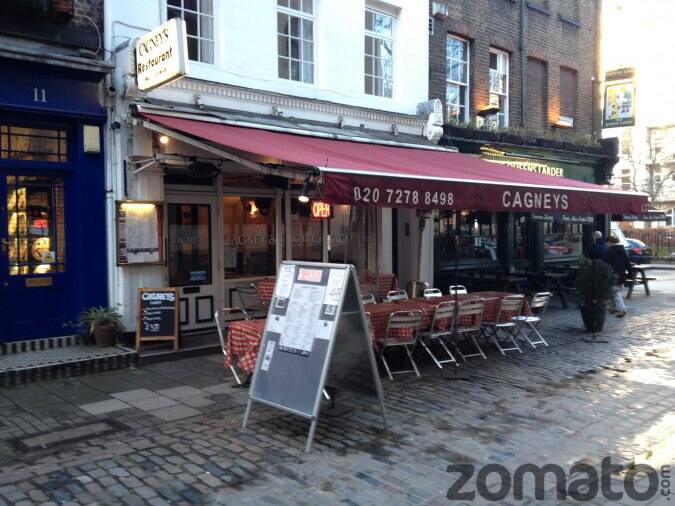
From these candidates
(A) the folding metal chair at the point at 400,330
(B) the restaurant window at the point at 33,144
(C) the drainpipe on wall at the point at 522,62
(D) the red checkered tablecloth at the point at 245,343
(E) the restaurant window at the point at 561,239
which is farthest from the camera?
(E) the restaurant window at the point at 561,239

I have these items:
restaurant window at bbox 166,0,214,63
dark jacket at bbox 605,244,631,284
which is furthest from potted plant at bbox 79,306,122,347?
dark jacket at bbox 605,244,631,284

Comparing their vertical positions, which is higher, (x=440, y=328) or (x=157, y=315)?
(x=157, y=315)

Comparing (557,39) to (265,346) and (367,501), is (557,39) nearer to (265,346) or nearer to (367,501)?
(265,346)

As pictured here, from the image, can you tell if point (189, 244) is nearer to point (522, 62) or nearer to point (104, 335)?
point (104, 335)

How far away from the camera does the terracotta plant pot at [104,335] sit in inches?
312

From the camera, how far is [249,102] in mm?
9633

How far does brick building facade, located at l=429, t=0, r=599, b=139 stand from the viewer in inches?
538

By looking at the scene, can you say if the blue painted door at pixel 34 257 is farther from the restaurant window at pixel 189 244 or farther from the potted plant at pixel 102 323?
the restaurant window at pixel 189 244

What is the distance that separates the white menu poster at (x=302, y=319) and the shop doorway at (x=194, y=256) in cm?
424

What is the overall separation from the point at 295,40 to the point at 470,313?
5694 mm

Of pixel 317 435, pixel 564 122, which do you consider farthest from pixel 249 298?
pixel 564 122

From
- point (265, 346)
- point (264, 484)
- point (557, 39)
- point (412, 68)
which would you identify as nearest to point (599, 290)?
point (412, 68)

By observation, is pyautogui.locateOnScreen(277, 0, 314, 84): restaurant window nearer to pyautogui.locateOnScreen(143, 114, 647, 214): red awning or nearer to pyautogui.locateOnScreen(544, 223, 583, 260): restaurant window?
pyautogui.locateOnScreen(143, 114, 647, 214): red awning

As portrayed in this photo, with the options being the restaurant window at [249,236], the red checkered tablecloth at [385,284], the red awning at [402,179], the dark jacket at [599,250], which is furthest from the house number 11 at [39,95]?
the dark jacket at [599,250]
